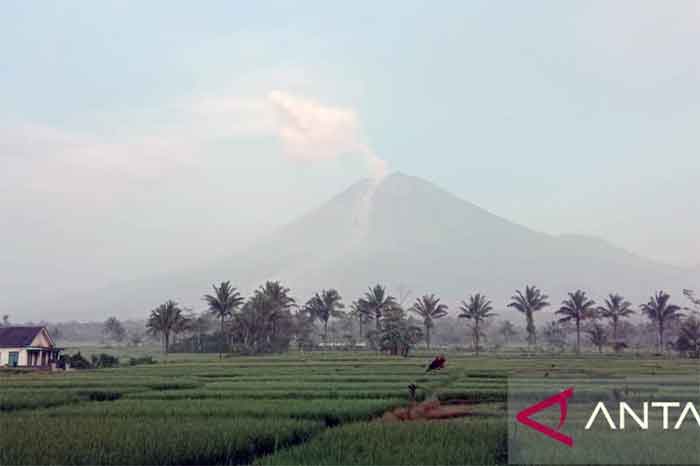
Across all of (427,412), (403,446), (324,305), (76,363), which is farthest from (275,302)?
(403,446)

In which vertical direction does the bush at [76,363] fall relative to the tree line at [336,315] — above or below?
below

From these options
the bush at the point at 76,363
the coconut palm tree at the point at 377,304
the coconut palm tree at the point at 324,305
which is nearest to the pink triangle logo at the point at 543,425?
the bush at the point at 76,363

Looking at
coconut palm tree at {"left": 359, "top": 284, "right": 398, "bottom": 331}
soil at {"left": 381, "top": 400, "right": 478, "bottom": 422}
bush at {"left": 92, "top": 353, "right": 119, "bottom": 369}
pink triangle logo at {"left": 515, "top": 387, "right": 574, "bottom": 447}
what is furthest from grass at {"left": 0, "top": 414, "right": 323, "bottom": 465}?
coconut palm tree at {"left": 359, "top": 284, "right": 398, "bottom": 331}

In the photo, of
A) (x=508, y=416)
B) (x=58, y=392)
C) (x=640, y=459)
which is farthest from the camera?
(x=58, y=392)

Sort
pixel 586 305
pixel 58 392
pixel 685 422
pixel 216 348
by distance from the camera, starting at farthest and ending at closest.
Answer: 1. pixel 216 348
2. pixel 586 305
3. pixel 58 392
4. pixel 685 422

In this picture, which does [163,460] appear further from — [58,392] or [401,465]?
[58,392]

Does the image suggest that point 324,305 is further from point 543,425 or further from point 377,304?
point 543,425

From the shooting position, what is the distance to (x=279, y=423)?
1709 cm

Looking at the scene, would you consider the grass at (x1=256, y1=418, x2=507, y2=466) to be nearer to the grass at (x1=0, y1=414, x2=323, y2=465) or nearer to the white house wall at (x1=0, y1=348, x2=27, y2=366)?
the grass at (x1=0, y1=414, x2=323, y2=465)

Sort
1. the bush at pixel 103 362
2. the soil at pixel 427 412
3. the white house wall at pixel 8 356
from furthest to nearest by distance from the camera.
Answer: the bush at pixel 103 362, the white house wall at pixel 8 356, the soil at pixel 427 412

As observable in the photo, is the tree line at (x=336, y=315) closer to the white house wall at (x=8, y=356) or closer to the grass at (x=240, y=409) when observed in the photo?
the white house wall at (x=8, y=356)

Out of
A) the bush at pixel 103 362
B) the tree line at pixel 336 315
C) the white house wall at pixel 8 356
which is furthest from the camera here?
the tree line at pixel 336 315

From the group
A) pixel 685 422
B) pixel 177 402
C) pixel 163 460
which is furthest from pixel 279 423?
pixel 685 422

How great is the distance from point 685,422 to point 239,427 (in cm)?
1174
